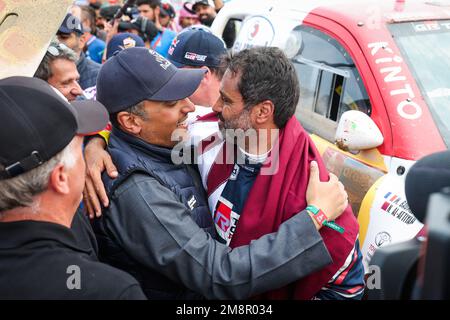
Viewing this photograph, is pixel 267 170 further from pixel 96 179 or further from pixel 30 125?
pixel 30 125

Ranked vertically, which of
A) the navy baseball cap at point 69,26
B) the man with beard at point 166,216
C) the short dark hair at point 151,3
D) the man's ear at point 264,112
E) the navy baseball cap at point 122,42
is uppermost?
the short dark hair at point 151,3

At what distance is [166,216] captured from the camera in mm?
1779

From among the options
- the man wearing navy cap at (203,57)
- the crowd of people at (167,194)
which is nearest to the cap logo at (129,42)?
the man wearing navy cap at (203,57)

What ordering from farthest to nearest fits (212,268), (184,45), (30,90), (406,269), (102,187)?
1. (184,45)
2. (102,187)
3. (212,268)
4. (30,90)
5. (406,269)

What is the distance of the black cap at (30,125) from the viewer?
138 centimetres

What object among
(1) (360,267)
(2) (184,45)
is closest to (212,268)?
(1) (360,267)

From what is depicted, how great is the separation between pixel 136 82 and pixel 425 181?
1188mm

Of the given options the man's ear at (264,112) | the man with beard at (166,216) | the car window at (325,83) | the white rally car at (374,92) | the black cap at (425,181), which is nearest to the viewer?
the black cap at (425,181)

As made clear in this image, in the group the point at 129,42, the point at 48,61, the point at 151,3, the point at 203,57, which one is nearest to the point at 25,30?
the point at 48,61

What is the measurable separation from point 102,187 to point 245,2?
10.2ft

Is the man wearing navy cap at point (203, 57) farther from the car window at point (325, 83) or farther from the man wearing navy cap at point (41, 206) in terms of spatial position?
the man wearing navy cap at point (41, 206)

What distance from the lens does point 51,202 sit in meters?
1.49

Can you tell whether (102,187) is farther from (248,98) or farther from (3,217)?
(248,98)

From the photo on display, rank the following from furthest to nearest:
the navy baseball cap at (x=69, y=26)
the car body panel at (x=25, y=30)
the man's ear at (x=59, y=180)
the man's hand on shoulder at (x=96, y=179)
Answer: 1. the navy baseball cap at (x=69, y=26)
2. the man's hand on shoulder at (x=96, y=179)
3. the car body panel at (x=25, y=30)
4. the man's ear at (x=59, y=180)
